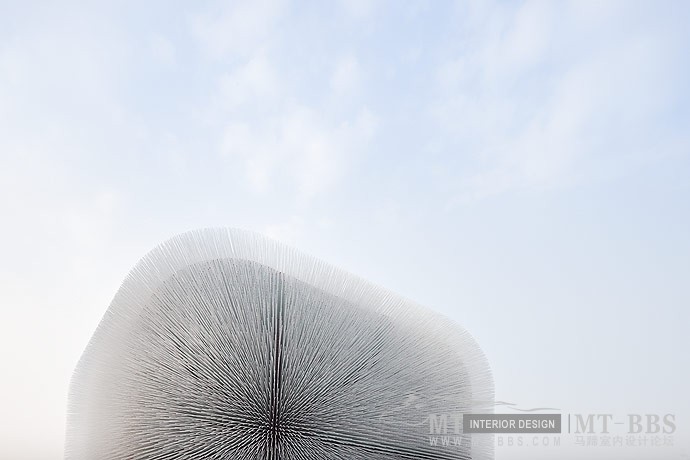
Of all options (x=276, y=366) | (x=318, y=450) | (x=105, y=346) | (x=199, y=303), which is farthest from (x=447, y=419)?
(x=105, y=346)

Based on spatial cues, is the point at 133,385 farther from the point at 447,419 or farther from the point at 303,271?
the point at 447,419

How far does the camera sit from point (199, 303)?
18.7 feet

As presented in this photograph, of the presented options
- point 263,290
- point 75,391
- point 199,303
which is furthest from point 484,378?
point 75,391

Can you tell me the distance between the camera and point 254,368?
214 inches

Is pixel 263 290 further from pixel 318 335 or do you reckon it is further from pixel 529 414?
pixel 529 414

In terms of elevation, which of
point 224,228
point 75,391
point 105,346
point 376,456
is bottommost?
point 376,456

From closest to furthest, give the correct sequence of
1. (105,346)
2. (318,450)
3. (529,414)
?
(318,450)
(105,346)
(529,414)

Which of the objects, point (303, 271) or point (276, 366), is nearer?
point (276, 366)

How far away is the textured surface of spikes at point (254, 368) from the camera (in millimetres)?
5410

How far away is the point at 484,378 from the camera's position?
6426 mm

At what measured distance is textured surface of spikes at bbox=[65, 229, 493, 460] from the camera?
541cm

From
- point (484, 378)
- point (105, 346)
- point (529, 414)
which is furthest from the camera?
point (529, 414)

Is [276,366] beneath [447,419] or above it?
above

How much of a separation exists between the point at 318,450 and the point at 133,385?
157cm
